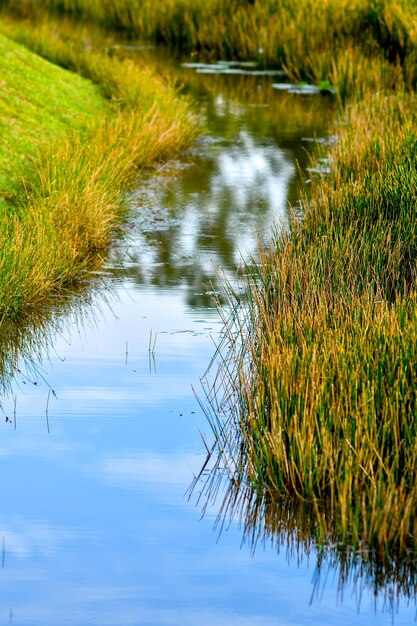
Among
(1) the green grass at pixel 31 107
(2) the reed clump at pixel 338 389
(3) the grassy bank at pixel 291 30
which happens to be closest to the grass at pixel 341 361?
(2) the reed clump at pixel 338 389

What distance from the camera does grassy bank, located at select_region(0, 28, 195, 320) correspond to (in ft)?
25.5

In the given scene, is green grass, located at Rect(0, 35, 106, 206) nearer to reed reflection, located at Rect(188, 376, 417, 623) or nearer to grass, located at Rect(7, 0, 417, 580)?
grass, located at Rect(7, 0, 417, 580)

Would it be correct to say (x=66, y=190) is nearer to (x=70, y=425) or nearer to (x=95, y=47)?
(x=70, y=425)

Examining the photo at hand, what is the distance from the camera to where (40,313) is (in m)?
7.51

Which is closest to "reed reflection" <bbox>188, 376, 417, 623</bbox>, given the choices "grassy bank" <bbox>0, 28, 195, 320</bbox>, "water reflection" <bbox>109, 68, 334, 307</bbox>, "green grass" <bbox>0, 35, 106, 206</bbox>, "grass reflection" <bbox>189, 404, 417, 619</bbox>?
"grass reflection" <bbox>189, 404, 417, 619</bbox>

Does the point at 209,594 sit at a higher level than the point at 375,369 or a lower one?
lower

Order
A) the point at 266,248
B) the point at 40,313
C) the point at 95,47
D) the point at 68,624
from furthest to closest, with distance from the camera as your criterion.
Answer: the point at 95,47 < the point at 266,248 < the point at 40,313 < the point at 68,624

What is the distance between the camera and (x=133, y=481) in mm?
5133

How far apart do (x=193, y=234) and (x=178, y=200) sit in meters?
1.36

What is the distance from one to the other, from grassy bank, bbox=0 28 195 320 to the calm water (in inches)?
13.0

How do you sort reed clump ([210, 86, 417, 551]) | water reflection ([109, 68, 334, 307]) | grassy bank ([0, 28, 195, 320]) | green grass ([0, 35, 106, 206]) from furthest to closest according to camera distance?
green grass ([0, 35, 106, 206]) < water reflection ([109, 68, 334, 307]) < grassy bank ([0, 28, 195, 320]) < reed clump ([210, 86, 417, 551])

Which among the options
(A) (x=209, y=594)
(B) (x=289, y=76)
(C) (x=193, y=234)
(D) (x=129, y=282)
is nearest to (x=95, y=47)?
(B) (x=289, y=76)

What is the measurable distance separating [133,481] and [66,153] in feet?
16.7

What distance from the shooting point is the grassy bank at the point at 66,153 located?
7.76m
